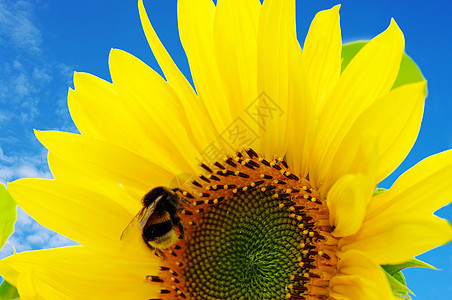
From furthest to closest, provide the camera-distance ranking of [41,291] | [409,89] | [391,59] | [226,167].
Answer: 1. [226,167]
2. [41,291]
3. [391,59]
4. [409,89]

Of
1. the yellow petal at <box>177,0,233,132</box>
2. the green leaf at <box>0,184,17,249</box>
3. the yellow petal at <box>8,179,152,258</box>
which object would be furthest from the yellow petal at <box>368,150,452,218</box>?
the green leaf at <box>0,184,17,249</box>

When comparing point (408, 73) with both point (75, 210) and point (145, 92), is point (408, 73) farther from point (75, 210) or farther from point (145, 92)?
point (75, 210)

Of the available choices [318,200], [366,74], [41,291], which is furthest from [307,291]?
[41,291]

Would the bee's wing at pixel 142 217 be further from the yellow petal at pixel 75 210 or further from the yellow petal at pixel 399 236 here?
the yellow petal at pixel 399 236

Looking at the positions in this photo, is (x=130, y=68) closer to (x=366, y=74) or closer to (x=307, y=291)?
(x=366, y=74)

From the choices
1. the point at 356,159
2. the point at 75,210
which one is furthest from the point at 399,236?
the point at 75,210

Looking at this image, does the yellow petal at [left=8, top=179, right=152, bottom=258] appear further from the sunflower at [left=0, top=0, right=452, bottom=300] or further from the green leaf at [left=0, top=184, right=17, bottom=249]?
the green leaf at [left=0, top=184, right=17, bottom=249]
